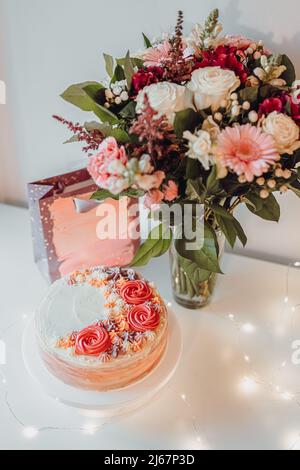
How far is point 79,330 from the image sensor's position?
2.68 feet

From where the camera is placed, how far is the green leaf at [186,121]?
68cm

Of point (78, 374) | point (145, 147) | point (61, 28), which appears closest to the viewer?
point (145, 147)

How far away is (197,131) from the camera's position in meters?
0.68

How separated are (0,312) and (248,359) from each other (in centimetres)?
52

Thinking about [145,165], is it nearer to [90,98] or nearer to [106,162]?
[106,162]

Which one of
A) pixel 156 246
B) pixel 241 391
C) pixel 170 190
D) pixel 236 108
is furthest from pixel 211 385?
pixel 236 108

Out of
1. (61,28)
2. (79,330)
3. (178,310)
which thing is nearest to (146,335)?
(79,330)

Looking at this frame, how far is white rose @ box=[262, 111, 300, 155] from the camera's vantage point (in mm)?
645

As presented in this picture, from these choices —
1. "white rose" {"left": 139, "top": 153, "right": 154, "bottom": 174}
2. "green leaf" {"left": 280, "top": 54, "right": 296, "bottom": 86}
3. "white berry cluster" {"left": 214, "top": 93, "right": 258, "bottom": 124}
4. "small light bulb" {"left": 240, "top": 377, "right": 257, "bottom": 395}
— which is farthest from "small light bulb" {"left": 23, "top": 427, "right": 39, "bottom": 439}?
"green leaf" {"left": 280, "top": 54, "right": 296, "bottom": 86}

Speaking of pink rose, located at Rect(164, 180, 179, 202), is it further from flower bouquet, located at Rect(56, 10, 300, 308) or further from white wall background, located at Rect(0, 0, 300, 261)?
white wall background, located at Rect(0, 0, 300, 261)

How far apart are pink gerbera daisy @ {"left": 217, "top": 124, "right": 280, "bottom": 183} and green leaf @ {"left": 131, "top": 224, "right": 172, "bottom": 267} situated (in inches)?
8.3

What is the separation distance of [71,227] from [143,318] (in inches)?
12.2

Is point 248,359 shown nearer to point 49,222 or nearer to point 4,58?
point 49,222
